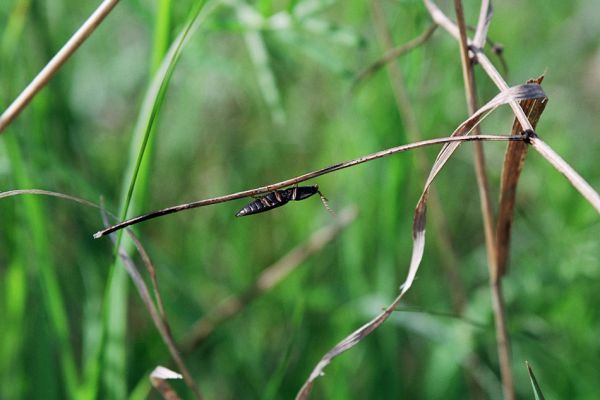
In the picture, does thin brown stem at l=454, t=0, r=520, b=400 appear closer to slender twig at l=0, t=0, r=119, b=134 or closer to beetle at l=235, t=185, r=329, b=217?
beetle at l=235, t=185, r=329, b=217

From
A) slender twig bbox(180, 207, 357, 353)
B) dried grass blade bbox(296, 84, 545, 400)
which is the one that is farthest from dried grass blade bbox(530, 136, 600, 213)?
slender twig bbox(180, 207, 357, 353)

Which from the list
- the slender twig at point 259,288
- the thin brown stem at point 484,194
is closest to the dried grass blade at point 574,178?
the thin brown stem at point 484,194

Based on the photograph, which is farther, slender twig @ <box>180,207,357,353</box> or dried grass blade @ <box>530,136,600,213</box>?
slender twig @ <box>180,207,357,353</box>

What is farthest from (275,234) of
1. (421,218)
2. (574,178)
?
(574,178)

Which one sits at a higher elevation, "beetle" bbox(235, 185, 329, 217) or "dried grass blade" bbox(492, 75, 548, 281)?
"dried grass blade" bbox(492, 75, 548, 281)

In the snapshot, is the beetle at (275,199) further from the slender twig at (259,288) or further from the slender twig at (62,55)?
the slender twig at (259,288)
